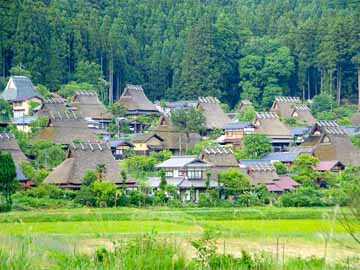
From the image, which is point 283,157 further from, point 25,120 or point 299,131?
point 25,120

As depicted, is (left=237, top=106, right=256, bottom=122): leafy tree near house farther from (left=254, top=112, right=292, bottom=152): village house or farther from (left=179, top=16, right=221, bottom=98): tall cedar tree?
(left=179, top=16, right=221, bottom=98): tall cedar tree

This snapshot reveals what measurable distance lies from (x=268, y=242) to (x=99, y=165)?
32.8ft

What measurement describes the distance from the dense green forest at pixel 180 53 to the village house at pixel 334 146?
387 inches

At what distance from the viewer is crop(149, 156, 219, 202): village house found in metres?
20.1

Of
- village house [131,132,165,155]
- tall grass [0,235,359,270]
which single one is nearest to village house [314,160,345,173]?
village house [131,132,165,155]

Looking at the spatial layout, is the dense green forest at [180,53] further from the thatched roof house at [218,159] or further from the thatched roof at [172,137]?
the thatched roof house at [218,159]

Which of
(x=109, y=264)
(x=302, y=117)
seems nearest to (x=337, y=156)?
(x=302, y=117)

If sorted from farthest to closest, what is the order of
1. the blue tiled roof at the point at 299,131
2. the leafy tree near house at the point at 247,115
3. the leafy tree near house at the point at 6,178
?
the leafy tree near house at the point at 247,115 → the blue tiled roof at the point at 299,131 → the leafy tree near house at the point at 6,178

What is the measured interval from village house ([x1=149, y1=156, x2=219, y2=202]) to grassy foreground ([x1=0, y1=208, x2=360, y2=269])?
9.16ft

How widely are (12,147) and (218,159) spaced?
5.58 metres

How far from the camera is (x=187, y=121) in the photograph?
26.6 metres

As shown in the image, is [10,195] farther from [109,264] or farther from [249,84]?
[249,84]

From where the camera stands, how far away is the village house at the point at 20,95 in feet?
92.6

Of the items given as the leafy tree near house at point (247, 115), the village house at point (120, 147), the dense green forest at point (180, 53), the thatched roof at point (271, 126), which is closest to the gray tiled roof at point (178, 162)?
the village house at point (120, 147)
